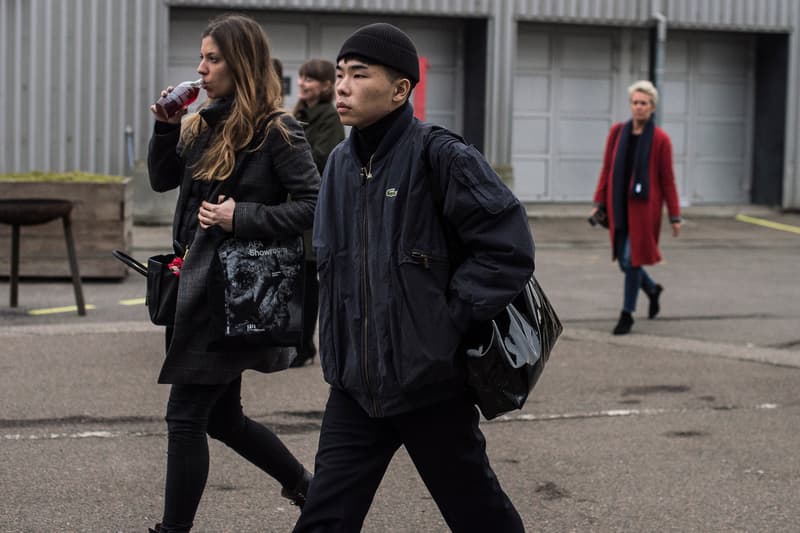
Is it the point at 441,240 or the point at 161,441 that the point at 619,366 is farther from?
the point at 441,240

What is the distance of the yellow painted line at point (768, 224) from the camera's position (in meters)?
19.5

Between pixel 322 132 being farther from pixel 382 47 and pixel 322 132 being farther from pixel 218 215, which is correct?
pixel 382 47

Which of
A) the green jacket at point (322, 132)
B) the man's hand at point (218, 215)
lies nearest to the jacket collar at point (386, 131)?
the man's hand at point (218, 215)

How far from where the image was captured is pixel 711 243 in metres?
17.4

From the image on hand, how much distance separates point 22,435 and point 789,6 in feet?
56.4

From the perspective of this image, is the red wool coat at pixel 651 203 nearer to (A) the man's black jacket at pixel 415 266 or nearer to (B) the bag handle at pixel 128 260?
(B) the bag handle at pixel 128 260

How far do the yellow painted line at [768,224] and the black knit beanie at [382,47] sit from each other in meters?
16.4

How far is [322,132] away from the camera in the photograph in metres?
7.85

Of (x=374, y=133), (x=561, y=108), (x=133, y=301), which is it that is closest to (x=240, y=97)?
(x=374, y=133)

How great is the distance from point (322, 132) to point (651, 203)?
111 inches

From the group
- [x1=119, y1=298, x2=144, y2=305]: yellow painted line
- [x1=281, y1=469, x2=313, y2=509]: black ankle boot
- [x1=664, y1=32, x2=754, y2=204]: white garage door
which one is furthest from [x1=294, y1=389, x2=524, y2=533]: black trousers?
[x1=664, y1=32, x2=754, y2=204]: white garage door

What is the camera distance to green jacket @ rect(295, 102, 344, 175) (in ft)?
25.7

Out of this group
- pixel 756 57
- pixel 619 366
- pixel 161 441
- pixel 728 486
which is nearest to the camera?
pixel 728 486

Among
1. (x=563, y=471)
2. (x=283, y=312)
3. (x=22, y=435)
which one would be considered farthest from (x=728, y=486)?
(x=22, y=435)
